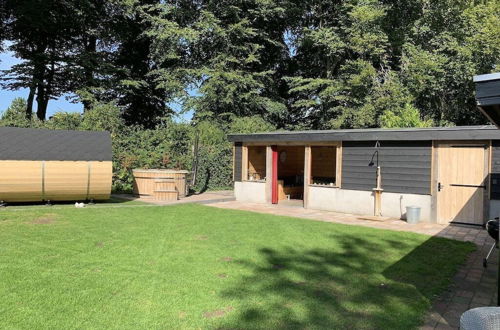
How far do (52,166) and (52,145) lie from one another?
0.88 metres

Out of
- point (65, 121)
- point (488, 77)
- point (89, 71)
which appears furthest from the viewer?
point (89, 71)

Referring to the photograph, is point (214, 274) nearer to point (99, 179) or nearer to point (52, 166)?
point (99, 179)

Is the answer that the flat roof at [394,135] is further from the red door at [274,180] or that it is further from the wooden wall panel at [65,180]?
the wooden wall panel at [65,180]

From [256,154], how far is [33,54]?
650 inches

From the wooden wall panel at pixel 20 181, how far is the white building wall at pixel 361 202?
8.73 meters

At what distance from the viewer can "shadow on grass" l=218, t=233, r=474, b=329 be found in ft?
14.5

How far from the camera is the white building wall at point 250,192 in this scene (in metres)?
15.3

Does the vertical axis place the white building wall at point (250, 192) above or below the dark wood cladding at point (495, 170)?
below

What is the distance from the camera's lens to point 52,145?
12633 mm

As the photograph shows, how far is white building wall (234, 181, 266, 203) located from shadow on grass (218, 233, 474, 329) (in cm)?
709

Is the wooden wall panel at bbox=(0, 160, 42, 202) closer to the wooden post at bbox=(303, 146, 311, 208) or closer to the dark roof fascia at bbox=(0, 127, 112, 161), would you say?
the dark roof fascia at bbox=(0, 127, 112, 161)

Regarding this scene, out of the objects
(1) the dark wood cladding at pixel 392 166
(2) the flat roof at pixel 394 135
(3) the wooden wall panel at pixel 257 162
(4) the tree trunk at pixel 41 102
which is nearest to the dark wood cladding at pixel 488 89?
(2) the flat roof at pixel 394 135

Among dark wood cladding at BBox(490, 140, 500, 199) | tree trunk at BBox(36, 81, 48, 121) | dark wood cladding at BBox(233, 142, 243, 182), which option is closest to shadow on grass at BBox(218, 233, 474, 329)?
dark wood cladding at BBox(490, 140, 500, 199)

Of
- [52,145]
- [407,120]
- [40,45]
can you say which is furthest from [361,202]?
[40,45]
